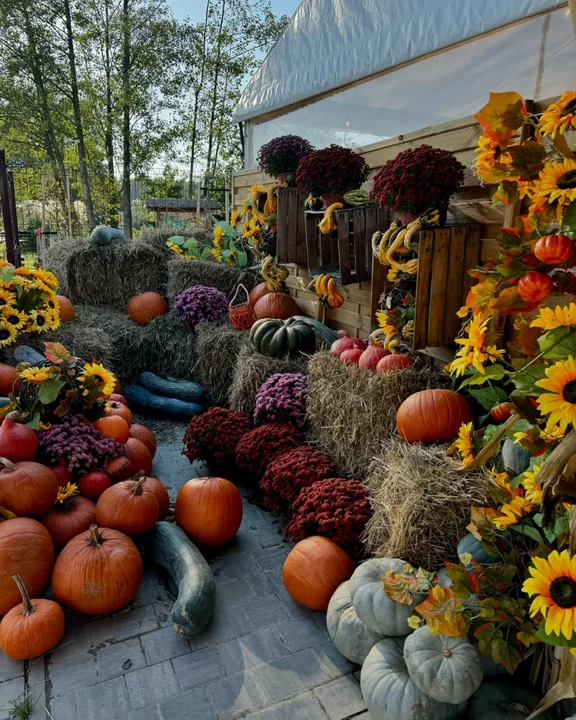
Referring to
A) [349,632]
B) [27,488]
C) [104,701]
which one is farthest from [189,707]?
[27,488]

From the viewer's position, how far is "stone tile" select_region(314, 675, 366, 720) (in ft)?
5.70

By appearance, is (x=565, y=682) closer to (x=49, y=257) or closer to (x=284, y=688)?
(x=284, y=688)

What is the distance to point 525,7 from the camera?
2.68 meters

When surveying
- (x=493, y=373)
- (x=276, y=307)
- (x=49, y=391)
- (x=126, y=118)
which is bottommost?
(x=49, y=391)

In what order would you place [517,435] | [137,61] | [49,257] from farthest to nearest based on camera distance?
1. [137,61]
2. [49,257]
3. [517,435]

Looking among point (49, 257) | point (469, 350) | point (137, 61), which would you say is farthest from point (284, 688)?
point (137, 61)

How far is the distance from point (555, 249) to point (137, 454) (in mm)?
2513

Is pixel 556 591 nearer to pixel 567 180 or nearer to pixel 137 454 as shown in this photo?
pixel 567 180

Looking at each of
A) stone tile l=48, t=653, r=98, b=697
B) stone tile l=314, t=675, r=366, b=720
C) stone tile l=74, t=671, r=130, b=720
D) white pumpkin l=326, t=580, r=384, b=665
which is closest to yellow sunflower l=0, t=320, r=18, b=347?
stone tile l=48, t=653, r=98, b=697

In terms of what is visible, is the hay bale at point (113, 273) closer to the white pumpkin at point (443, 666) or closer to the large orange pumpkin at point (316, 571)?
the large orange pumpkin at point (316, 571)

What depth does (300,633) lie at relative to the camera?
6.83ft

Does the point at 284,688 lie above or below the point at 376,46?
below

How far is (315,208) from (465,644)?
285 cm

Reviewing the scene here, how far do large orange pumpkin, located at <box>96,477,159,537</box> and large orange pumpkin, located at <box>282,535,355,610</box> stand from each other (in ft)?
2.36
